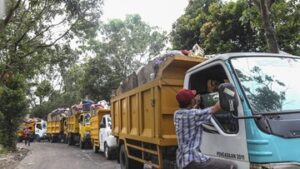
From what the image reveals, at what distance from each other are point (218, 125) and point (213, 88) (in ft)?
4.04

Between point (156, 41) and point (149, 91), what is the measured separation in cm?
3840

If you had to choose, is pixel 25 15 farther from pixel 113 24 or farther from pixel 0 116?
pixel 113 24

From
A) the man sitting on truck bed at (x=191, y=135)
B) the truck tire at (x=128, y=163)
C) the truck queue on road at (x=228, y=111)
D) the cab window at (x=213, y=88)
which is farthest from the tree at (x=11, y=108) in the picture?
the man sitting on truck bed at (x=191, y=135)

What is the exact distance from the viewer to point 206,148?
19.3ft

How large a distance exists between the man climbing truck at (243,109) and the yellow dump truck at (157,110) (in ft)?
0.05

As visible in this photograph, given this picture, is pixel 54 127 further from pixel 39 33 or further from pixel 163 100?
pixel 163 100

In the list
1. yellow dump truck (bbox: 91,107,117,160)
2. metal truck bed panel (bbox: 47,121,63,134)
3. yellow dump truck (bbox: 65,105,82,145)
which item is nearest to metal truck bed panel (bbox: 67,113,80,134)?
yellow dump truck (bbox: 65,105,82,145)

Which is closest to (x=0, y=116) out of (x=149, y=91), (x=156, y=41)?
(x=149, y=91)

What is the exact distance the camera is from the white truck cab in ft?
59.5

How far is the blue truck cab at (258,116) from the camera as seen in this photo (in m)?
4.73

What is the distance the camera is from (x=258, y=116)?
191 inches

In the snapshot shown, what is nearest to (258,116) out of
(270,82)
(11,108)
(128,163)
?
(270,82)

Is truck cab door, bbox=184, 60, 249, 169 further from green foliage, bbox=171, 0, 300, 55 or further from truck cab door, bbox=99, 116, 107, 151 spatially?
truck cab door, bbox=99, 116, 107, 151

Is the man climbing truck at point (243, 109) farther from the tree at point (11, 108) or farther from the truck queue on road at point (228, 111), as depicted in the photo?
the tree at point (11, 108)
